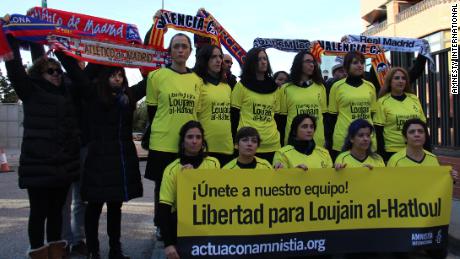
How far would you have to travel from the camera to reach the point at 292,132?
479cm

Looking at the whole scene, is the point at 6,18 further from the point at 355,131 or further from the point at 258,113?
the point at 355,131

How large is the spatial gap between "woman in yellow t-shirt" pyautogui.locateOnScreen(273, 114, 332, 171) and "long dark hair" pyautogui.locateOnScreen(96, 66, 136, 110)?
4.94 ft

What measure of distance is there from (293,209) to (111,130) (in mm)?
1765

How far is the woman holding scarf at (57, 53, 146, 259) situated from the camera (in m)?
4.32

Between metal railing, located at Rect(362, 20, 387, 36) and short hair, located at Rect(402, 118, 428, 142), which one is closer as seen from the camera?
short hair, located at Rect(402, 118, 428, 142)

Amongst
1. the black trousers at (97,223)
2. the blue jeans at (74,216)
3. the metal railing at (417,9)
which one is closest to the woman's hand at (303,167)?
the black trousers at (97,223)

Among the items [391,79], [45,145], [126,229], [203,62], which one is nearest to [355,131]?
[391,79]

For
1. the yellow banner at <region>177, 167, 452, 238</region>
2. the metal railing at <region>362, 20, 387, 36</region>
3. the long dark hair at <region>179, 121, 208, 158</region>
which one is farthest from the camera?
the metal railing at <region>362, 20, 387, 36</region>

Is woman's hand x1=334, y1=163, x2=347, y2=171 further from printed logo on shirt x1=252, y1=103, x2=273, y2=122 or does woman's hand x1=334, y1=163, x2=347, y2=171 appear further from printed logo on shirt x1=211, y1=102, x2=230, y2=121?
printed logo on shirt x1=211, y1=102, x2=230, y2=121

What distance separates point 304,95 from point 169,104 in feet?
5.03

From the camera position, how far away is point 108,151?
434 centimetres

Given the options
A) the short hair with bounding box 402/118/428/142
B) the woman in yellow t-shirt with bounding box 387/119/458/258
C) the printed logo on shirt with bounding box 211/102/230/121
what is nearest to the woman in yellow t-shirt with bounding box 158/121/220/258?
the printed logo on shirt with bounding box 211/102/230/121

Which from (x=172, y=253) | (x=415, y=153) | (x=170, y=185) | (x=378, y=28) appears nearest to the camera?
(x=172, y=253)

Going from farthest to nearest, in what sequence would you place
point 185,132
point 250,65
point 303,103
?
point 303,103, point 250,65, point 185,132
